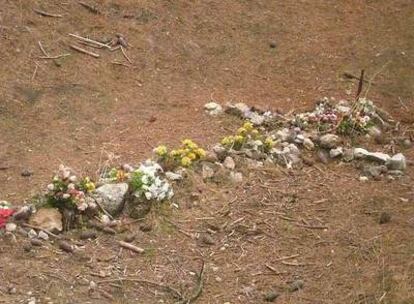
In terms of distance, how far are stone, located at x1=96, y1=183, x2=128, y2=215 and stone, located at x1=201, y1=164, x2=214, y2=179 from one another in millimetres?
606

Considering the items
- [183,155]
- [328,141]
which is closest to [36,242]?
[183,155]

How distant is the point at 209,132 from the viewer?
5.16 m

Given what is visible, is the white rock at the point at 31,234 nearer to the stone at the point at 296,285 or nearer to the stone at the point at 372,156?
the stone at the point at 296,285

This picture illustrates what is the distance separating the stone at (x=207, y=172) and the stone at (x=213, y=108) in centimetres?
101

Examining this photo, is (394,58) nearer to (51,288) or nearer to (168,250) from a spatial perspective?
(168,250)

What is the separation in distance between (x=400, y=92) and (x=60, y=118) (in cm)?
285

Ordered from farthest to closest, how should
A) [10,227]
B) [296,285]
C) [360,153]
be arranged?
1. [360,153]
2. [10,227]
3. [296,285]

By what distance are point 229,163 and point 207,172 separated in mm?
183

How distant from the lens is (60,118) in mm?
5148

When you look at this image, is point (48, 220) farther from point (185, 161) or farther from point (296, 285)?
point (296, 285)

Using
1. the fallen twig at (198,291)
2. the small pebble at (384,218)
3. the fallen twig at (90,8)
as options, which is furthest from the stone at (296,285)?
the fallen twig at (90,8)

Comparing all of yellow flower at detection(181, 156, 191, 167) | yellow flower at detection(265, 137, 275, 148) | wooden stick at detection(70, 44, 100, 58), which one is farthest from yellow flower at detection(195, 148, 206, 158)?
wooden stick at detection(70, 44, 100, 58)

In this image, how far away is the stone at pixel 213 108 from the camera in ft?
17.8

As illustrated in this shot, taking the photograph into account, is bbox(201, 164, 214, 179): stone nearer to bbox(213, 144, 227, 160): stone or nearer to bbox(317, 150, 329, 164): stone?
bbox(213, 144, 227, 160): stone
